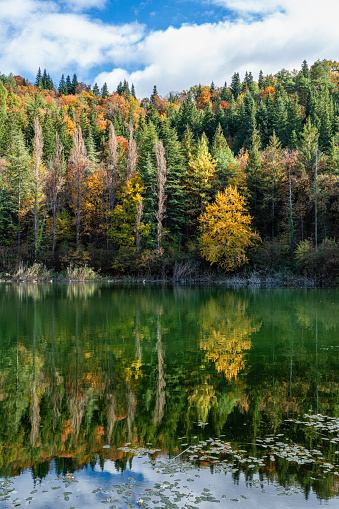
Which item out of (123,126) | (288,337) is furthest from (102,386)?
(123,126)

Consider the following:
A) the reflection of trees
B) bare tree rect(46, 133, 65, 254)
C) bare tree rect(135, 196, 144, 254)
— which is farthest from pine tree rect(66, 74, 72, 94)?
the reflection of trees

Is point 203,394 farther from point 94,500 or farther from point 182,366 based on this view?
point 94,500

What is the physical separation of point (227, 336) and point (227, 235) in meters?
28.6

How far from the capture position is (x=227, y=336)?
494 inches

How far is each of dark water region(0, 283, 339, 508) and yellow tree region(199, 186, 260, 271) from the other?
1108 inches

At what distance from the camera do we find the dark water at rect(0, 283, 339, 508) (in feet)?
13.3

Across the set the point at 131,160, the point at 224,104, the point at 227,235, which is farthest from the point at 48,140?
the point at 224,104

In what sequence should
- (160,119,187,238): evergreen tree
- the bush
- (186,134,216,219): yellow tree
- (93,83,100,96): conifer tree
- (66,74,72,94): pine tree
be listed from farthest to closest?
(66,74,72,94): pine tree, (93,83,100,96): conifer tree, (160,119,187,238): evergreen tree, (186,134,216,219): yellow tree, the bush

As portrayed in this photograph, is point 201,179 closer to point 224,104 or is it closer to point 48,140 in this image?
point 48,140

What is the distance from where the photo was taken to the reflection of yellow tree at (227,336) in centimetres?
920

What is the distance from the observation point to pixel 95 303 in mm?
21062

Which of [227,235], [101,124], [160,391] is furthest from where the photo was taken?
[101,124]

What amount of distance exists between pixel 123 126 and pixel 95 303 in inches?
2458

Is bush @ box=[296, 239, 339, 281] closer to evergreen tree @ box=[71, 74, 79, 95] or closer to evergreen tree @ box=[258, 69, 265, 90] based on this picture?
evergreen tree @ box=[258, 69, 265, 90]
